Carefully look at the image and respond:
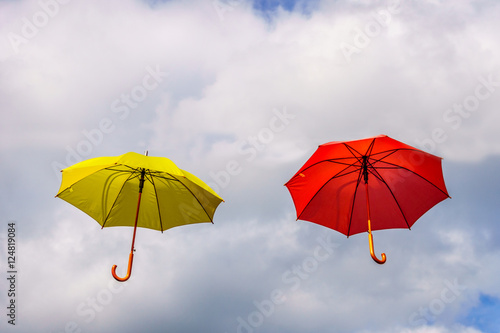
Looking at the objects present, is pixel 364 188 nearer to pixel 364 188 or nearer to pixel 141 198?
pixel 364 188

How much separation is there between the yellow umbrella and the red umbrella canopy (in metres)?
2.15

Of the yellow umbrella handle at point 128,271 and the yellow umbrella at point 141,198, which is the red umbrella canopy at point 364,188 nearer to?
the yellow umbrella at point 141,198

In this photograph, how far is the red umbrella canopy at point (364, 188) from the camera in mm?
12544

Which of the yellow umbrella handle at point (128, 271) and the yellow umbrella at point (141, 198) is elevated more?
the yellow umbrella at point (141, 198)

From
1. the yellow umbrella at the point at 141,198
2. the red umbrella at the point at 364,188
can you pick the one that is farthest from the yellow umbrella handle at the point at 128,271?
the red umbrella at the point at 364,188

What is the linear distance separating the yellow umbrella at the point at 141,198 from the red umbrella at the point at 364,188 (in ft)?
6.96

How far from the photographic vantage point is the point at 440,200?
42.1 feet

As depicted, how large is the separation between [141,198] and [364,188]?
5.27 m

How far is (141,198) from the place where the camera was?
43.8 ft

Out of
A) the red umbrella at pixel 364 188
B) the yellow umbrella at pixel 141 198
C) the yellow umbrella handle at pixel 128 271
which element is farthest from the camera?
the yellow umbrella at pixel 141 198

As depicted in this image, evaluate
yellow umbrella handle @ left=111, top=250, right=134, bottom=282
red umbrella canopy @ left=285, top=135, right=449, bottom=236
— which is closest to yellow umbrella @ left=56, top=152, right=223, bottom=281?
yellow umbrella handle @ left=111, top=250, right=134, bottom=282

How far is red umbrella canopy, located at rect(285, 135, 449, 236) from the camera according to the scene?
12.5 meters

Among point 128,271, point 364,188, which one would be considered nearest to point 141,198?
point 128,271

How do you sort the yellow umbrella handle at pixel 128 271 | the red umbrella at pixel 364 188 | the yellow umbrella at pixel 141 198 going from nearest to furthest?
the yellow umbrella handle at pixel 128 271 → the red umbrella at pixel 364 188 → the yellow umbrella at pixel 141 198
